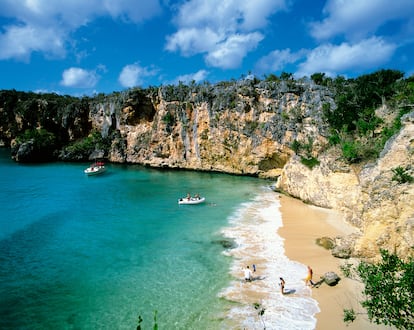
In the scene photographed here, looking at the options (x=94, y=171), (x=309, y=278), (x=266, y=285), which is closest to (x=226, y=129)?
(x=94, y=171)

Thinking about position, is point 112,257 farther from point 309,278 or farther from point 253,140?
point 253,140

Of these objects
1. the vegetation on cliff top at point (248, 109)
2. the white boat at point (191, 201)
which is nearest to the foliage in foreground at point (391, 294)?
the vegetation on cliff top at point (248, 109)

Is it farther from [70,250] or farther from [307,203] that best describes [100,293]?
[307,203]

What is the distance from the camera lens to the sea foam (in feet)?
42.1

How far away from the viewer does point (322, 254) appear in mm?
18672

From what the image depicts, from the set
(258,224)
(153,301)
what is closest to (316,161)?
(258,224)

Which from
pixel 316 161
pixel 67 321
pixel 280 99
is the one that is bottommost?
pixel 67 321

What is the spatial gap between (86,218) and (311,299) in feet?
68.3

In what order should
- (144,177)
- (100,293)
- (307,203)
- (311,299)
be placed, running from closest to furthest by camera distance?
1. (311,299)
2. (100,293)
3. (307,203)
4. (144,177)

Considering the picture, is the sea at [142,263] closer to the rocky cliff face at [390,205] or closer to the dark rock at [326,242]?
the dark rock at [326,242]

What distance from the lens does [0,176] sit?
154ft

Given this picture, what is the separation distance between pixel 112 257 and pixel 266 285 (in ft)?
32.7

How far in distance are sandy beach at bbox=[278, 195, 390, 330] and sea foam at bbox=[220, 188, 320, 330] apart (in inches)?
21.3

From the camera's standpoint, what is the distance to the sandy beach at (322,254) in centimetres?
1261
